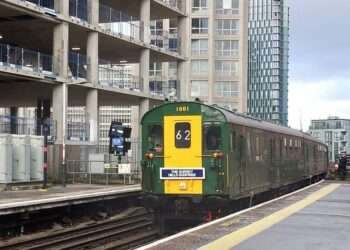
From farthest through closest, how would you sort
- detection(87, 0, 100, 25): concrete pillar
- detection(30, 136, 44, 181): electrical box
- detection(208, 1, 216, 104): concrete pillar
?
1. detection(208, 1, 216, 104): concrete pillar
2. detection(87, 0, 100, 25): concrete pillar
3. detection(30, 136, 44, 181): electrical box

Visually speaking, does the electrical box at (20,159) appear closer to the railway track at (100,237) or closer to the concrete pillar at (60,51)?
the concrete pillar at (60,51)

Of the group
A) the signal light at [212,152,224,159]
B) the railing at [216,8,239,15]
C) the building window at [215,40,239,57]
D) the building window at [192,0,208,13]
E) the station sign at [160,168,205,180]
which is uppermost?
the building window at [192,0,208,13]

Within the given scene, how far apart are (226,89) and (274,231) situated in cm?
8495

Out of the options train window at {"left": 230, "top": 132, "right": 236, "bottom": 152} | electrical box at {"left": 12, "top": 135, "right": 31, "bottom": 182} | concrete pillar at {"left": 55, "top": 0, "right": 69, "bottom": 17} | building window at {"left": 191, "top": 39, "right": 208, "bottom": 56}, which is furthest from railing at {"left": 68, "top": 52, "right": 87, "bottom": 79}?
building window at {"left": 191, "top": 39, "right": 208, "bottom": 56}

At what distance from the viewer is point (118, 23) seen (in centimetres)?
4297

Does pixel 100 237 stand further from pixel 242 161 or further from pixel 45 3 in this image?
pixel 45 3

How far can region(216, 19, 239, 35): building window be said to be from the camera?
318ft

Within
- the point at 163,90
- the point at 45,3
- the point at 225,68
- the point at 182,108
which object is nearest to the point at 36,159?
the point at 45,3

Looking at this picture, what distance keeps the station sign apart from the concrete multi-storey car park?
622 inches

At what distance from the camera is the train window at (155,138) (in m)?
17.9

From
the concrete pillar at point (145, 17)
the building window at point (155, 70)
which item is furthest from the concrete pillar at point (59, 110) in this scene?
the building window at point (155, 70)

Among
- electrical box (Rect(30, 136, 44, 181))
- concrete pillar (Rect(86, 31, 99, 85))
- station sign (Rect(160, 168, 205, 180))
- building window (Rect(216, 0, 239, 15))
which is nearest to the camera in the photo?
station sign (Rect(160, 168, 205, 180))

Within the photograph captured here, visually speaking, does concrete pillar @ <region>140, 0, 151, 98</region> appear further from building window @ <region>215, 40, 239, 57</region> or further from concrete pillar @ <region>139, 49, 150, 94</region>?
building window @ <region>215, 40, 239, 57</region>

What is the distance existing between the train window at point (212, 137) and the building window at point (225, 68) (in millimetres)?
79633
